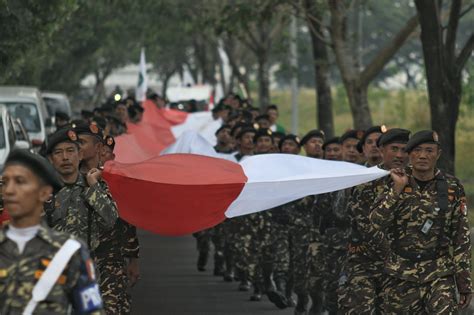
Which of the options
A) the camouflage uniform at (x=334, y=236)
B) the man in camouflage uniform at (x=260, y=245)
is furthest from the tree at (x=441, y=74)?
the camouflage uniform at (x=334, y=236)

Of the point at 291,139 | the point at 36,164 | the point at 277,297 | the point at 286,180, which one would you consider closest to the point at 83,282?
the point at 36,164

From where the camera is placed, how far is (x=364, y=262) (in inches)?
430

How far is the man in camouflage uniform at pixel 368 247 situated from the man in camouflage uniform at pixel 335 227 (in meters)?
1.54

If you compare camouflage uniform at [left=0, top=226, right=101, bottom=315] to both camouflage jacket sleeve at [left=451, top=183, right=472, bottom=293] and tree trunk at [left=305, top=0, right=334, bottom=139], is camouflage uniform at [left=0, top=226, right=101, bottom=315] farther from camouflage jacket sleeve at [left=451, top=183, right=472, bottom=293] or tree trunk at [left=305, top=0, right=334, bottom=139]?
tree trunk at [left=305, top=0, right=334, bottom=139]

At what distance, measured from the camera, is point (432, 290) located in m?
10.0

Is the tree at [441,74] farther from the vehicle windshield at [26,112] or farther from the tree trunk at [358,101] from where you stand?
the vehicle windshield at [26,112]

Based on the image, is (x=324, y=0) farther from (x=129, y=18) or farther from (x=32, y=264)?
(x=129, y=18)

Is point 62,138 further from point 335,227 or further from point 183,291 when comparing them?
point 183,291

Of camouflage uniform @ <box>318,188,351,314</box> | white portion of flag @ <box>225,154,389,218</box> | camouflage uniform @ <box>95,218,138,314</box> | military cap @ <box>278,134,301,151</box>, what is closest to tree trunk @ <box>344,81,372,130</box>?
military cap @ <box>278,134,301,151</box>

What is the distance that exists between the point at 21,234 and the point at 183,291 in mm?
10184

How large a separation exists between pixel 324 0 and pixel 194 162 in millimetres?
14467

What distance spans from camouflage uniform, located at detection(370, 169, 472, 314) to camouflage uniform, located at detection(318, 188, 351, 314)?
2.46 m

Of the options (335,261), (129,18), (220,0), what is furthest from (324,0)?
(129,18)

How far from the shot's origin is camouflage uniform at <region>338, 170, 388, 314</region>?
10.8m
